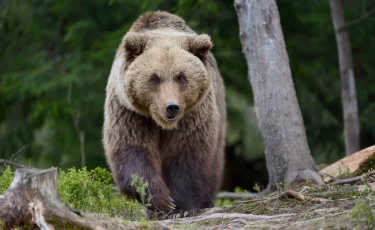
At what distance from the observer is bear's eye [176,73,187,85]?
6.56 m

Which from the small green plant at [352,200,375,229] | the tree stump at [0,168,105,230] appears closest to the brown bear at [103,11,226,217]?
the tree stump at [0,168,105,230]


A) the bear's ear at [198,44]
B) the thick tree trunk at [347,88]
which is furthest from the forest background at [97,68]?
the bear's ear at [198,44]

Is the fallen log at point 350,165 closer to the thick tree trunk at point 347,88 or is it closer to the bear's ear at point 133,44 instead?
the bear's ear at point 133,44

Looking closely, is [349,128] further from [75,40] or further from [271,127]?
[75,40]

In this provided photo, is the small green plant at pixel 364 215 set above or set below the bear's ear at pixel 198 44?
below

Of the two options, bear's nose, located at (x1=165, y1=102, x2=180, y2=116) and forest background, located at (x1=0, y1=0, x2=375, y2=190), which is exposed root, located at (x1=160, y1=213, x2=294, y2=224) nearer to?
bear's nose, located at (x1=165, y1=102, x2=180, y2=116)

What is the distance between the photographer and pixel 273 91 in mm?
7801

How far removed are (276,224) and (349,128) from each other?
17.3 feet

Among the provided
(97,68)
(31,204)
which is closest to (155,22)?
(31,204)

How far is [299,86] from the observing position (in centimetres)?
1278

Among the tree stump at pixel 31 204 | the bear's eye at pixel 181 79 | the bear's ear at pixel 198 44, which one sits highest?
the bear's ear at pixel 198 44

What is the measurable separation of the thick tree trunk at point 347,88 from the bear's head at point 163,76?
3576 mm

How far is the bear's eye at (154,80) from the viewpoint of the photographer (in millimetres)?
6531

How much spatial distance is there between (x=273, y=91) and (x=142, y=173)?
75.5 inches
